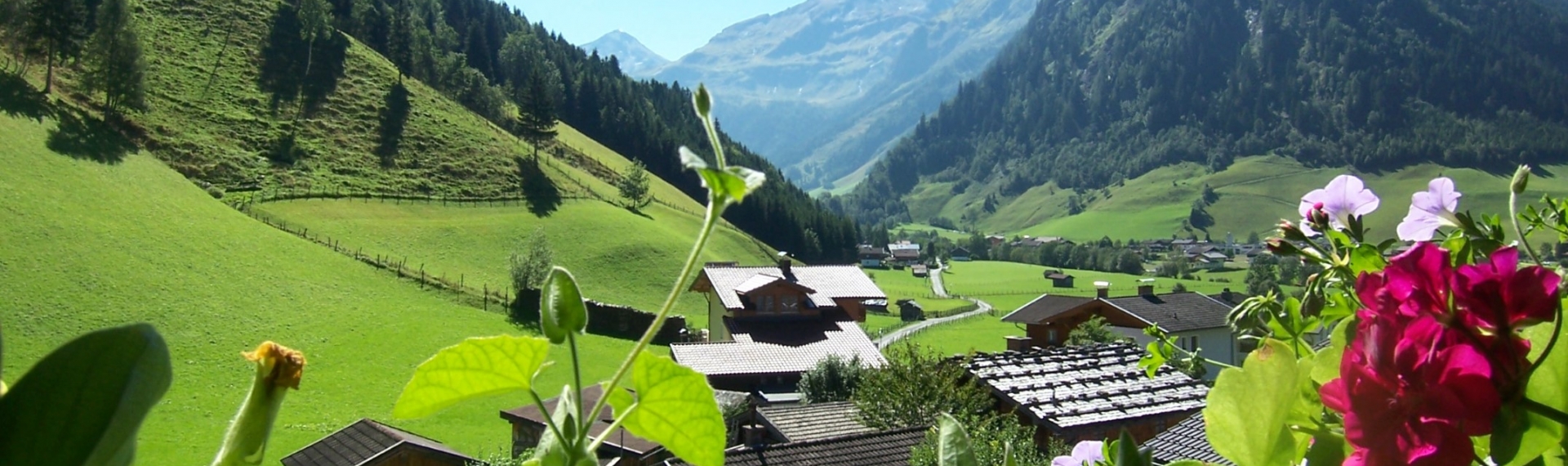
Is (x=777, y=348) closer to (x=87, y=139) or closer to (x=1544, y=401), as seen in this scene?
(x=1544, y=401)

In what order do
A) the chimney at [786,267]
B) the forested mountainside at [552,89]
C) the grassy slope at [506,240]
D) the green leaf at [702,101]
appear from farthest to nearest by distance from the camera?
the forested mountainside at [552,89]
the grassy slope at [506,240]
the chimney at [786,267]
the green leaf at [702,101]

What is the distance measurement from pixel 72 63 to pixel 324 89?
13.6 m

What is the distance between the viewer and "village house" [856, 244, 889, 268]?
88.2 meters

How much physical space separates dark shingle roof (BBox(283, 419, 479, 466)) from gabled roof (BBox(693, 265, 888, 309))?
17.5 m

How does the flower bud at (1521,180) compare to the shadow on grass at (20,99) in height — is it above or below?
above

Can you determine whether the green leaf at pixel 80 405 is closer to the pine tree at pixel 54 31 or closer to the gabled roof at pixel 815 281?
the gabled roof at pixel 815 281

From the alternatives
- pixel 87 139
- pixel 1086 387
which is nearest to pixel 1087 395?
pixel 1086 387

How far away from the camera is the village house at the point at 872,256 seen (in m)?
88.2

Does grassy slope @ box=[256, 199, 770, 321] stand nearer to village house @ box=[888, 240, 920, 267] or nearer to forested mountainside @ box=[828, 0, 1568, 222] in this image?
village house @ box=[888, 240, 920, 267]

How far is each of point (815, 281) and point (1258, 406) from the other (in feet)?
110

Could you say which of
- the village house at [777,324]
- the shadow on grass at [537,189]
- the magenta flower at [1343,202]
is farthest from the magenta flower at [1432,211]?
the shadow on grass at [537,189]

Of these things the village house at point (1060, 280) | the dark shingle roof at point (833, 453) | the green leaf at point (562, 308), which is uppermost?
the green leaf at point (562, 308)

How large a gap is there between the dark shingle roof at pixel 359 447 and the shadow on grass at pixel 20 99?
37420mm

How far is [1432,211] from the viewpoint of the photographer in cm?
101
